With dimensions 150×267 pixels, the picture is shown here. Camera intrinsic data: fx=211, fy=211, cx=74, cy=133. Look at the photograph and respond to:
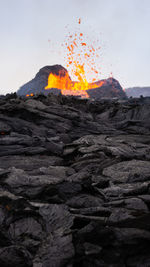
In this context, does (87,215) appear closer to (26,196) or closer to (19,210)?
(19,210)

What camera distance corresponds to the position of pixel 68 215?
16.7ft

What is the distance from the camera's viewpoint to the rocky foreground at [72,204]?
391 cm

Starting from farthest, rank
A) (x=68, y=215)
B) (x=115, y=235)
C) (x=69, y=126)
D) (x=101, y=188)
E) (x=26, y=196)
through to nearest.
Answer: (x=69, y=126) → (x=101, y=188) → (x=26, y=196) → (x=68, y=215) → (x=115, y=235)

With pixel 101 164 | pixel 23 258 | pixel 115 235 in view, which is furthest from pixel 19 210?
pixel 101 164

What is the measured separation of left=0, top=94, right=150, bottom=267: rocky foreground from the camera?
391 cm

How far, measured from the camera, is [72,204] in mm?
5879

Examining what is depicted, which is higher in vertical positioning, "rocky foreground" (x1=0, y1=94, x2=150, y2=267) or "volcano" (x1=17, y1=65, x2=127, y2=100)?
"volcano" (x1=17, y1=65, x2=127, y2=100)

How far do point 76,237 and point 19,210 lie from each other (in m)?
1.99

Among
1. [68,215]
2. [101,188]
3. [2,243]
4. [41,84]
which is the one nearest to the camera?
[2,243]

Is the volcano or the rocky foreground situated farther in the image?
the volcano

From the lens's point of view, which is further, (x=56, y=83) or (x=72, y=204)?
(x=56, y=83)

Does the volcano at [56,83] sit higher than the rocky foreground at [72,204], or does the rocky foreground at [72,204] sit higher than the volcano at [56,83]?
the volcano at [56,83]

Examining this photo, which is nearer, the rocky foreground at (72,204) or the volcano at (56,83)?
the rocky foreground at (72,204)

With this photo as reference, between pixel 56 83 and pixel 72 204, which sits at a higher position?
pixel 56 83
